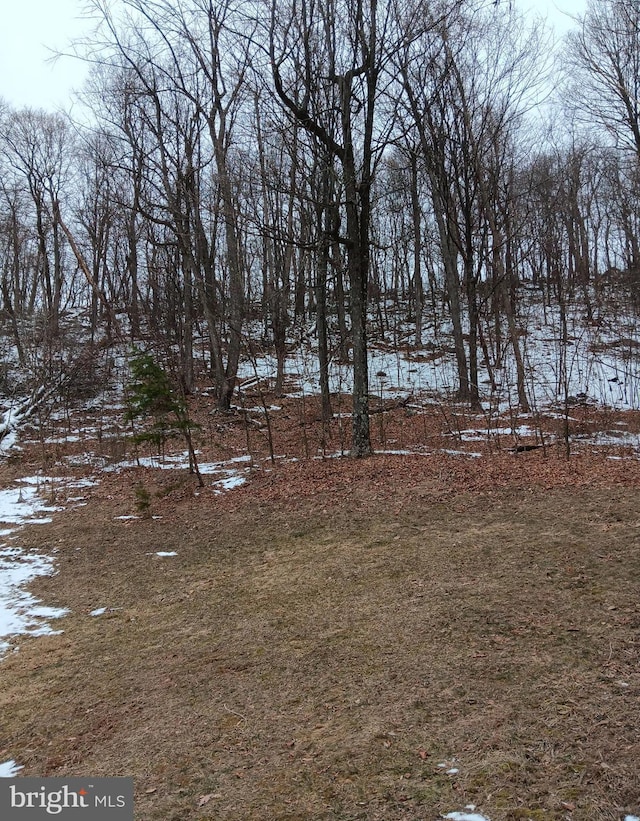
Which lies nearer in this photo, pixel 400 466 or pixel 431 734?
pixel 431 734

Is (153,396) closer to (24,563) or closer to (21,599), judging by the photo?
(24,563)

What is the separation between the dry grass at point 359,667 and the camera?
7.56 ft

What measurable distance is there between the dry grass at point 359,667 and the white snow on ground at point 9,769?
0.05 m

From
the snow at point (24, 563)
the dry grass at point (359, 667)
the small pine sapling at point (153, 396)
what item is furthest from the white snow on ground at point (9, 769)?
the small pine sapling at point (153, 396)

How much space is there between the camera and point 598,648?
10.5 ft

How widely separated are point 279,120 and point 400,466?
6.37 metres

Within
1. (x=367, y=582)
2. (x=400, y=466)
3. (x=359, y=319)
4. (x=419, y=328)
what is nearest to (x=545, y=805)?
(x=367, y=582)

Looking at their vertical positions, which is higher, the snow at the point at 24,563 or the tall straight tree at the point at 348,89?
the tall straight tree at the point at 348,89

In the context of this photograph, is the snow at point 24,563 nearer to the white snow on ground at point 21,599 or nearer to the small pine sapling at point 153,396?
the white snow on ground at point 21,599

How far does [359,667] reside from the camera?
341cm

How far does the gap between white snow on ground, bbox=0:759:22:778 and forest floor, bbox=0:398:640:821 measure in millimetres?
96

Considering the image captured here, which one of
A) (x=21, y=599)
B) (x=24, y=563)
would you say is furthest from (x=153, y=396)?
(x=21, y=599)

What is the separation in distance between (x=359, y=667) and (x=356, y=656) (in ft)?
0.50

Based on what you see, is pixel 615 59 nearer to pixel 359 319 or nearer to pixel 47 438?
pixel 359 319
